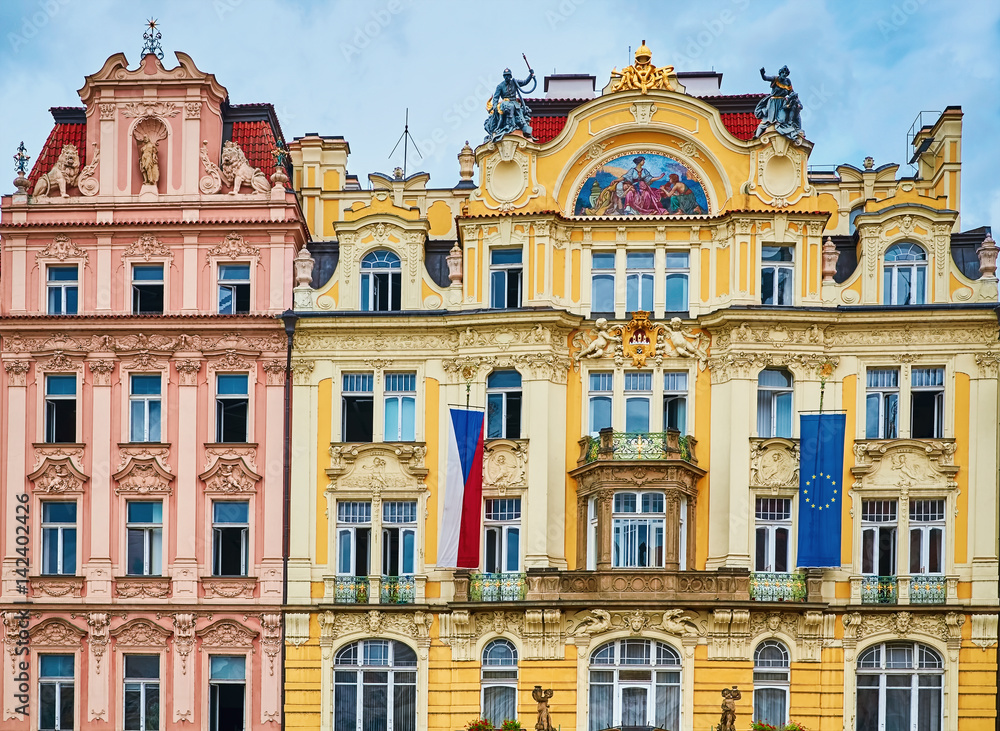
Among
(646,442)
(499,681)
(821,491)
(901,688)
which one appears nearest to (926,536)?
(821,491)

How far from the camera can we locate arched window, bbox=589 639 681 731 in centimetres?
4691

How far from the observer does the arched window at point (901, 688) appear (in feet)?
154

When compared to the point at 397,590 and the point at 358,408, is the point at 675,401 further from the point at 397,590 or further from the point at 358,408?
the point at 397,590

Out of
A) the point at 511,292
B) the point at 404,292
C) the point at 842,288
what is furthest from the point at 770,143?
the point at 404,292

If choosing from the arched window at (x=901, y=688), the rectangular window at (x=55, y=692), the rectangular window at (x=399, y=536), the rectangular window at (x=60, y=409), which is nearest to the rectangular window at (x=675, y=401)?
the rectangular window at (x=399, y=536)

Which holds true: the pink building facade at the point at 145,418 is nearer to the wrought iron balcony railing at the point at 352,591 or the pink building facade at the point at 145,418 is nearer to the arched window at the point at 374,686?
the wrought iron balcony railing at the point at 352,591

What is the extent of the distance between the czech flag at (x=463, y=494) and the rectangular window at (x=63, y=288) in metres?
13.2

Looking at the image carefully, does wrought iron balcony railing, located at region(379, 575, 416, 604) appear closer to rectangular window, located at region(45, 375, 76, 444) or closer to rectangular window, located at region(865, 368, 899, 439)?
rectangular window, located at region(45, 375, 76, 444)

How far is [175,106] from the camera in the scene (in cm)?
5103

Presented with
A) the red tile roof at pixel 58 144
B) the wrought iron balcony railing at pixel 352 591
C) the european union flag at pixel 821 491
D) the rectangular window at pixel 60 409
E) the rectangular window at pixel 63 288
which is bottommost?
the wrought iron balcony railing at pixel 352 591

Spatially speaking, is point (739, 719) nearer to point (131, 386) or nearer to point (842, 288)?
point (842, 288)

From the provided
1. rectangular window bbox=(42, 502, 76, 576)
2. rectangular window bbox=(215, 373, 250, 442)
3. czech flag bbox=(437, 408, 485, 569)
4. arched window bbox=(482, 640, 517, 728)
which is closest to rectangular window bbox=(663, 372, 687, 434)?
czech flag bbox=(437, 408, 485, 569)

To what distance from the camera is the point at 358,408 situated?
49.6m

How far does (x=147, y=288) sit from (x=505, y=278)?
452 inches
